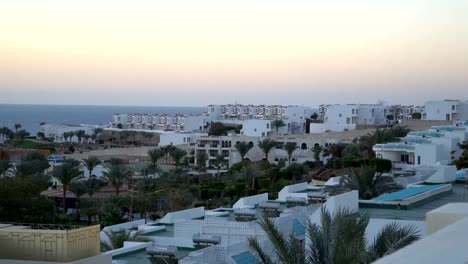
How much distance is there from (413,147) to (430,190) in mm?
18747

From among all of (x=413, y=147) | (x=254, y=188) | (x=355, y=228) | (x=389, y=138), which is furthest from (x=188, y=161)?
(x=355, y=228)

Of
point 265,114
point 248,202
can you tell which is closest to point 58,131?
point 265,114

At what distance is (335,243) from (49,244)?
14.2 feet

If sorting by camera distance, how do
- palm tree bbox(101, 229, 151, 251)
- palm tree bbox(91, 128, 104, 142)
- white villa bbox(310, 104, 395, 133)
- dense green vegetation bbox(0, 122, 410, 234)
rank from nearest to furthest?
1. palm tree bbox(101, 229, 151, 251)
2. dense green vegetation bbox(0, 122, 410, 234)
3. white villa bbox(310, 104, 395, 133)
4. palm tree bbox(91, 128, 104, 142)

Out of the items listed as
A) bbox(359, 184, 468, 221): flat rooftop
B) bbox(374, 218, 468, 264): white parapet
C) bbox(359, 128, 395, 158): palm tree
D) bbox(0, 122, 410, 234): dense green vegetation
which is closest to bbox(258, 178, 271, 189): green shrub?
bbox(0, 122, 410, 234): dense green vegetation

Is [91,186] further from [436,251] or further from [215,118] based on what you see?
[215,118]

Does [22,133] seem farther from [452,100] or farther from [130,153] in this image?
[452,100]

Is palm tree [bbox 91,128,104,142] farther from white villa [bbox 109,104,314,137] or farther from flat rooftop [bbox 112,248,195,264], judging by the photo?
flat rooftop [bbox 112,248,195,264]

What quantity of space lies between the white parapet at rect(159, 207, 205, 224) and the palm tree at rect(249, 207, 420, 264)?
402 inches

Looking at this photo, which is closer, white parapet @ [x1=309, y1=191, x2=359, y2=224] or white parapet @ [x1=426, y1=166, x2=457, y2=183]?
white parapet @ [x1=309, y1=191, x2=359, y2=224]

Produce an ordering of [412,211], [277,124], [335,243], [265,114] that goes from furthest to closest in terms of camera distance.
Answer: [265,114], [277,124], [412,211], [335,243]

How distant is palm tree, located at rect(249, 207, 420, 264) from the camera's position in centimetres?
814

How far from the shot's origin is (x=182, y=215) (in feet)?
66.1

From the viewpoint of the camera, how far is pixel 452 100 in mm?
77000
